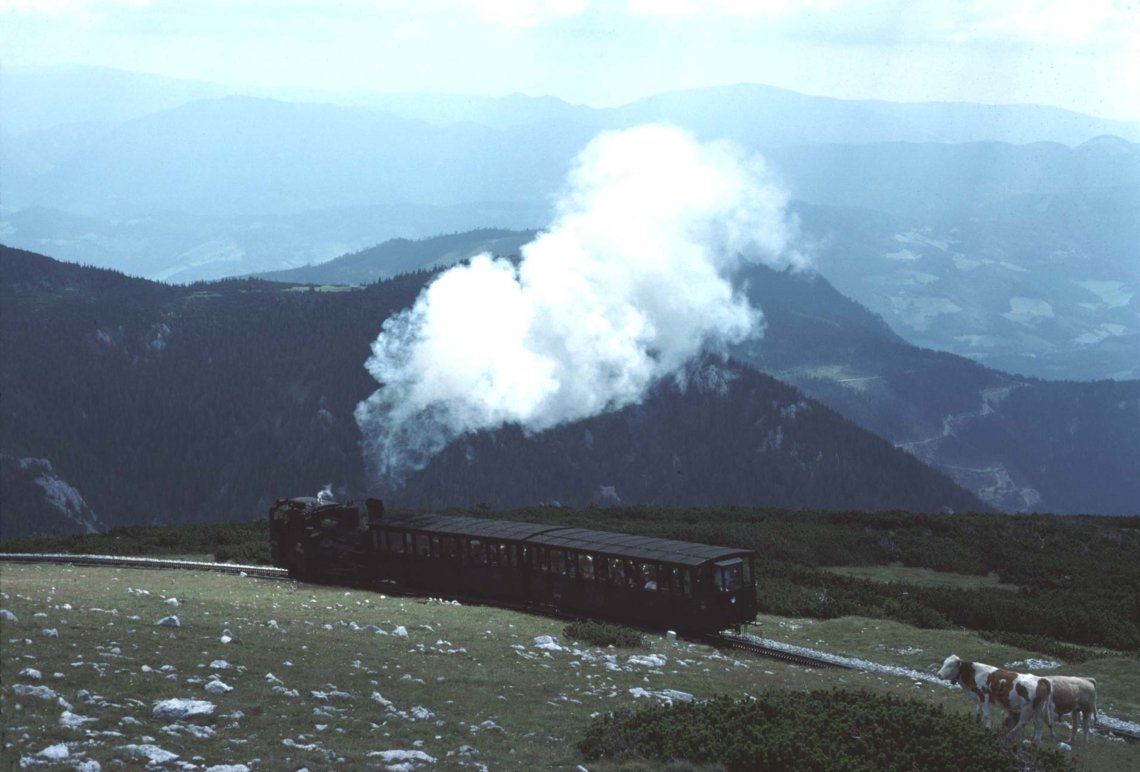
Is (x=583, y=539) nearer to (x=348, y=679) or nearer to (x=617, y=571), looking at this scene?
(x=617, y=571)

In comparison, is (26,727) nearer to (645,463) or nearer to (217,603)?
(217,603)

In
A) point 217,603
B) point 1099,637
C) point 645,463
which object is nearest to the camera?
point 217,603

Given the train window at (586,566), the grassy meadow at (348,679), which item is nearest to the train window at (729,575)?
the grassy meadow at (348,679)

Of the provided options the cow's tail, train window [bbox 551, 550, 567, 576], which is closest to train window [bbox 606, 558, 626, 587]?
train window [bbox 551, 550, 567, 576]

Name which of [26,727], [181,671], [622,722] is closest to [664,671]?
[622,722]

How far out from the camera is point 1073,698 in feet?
93.4

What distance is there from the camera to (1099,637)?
51.0 metres

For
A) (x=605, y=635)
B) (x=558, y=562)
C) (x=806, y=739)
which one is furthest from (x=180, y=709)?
(x=558, y=562)

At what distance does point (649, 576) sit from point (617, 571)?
1.43 m

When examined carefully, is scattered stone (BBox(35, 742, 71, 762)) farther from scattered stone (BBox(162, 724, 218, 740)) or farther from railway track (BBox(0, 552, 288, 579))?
railway track (BBox(0, 552, 288, 579))

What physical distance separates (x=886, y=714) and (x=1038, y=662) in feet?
54.2

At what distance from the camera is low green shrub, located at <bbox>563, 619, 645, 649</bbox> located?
39250mm

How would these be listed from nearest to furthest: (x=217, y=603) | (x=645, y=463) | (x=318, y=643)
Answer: (x=318, y=643) → (x=217, y=603) → (x=645, y=463)

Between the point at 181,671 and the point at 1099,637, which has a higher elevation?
the point at 181,671
